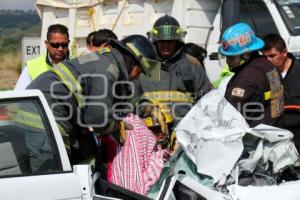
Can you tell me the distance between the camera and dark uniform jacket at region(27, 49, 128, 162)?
3809 mm

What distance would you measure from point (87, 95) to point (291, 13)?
4782 mm

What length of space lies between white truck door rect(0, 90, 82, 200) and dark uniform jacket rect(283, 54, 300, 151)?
6.76ft

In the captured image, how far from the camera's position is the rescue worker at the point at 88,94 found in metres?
3.82

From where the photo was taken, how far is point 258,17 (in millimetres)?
→ 8195

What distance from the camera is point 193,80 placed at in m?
5.41

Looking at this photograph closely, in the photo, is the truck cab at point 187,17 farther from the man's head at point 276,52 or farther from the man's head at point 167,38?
the man's head at point 167,38

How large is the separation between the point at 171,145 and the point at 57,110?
122 cm

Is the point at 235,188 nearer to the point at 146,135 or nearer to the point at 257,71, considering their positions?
the point at 146,135

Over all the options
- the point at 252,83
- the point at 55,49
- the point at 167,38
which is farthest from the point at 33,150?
the point at 55,49

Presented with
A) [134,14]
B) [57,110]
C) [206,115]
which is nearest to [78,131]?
[57,110]

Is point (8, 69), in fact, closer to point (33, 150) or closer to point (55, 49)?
point (55, 49)

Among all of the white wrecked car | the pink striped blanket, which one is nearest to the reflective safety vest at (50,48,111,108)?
the pink striped blanket

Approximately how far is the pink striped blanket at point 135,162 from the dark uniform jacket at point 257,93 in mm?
687

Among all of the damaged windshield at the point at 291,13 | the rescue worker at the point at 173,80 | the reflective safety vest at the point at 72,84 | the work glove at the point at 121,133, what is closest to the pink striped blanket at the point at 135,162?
the work glove at the point at 121,133
